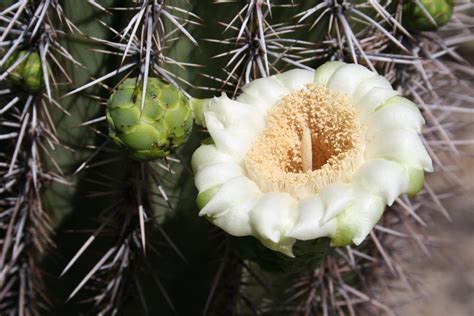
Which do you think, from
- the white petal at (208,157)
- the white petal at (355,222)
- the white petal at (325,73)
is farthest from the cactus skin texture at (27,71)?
the white petal at (355,222)

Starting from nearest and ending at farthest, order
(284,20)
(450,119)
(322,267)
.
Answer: (284,20) < (322,267) < (450,119)

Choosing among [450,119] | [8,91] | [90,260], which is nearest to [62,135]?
[8,91]

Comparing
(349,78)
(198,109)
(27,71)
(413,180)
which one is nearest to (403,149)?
(413,180)

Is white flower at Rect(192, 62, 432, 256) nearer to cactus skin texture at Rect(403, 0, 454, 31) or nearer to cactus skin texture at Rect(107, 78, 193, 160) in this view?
cactus skin texture at Rect(107, 78, 193, 160)

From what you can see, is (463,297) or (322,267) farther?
(463,297)

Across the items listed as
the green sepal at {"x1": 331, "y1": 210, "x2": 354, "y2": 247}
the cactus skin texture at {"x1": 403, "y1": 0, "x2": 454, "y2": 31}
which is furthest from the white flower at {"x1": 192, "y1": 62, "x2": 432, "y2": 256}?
the cactus skin texture at {"x1": 403, "y1": 0, "x2": 454, "y2": 31}

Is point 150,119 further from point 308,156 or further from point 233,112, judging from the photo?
point 308,156

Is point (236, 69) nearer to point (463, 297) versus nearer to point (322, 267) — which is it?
point (322, 267)

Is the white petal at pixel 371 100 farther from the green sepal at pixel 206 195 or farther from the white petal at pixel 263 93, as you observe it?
the green sepal at pixel 206 195
